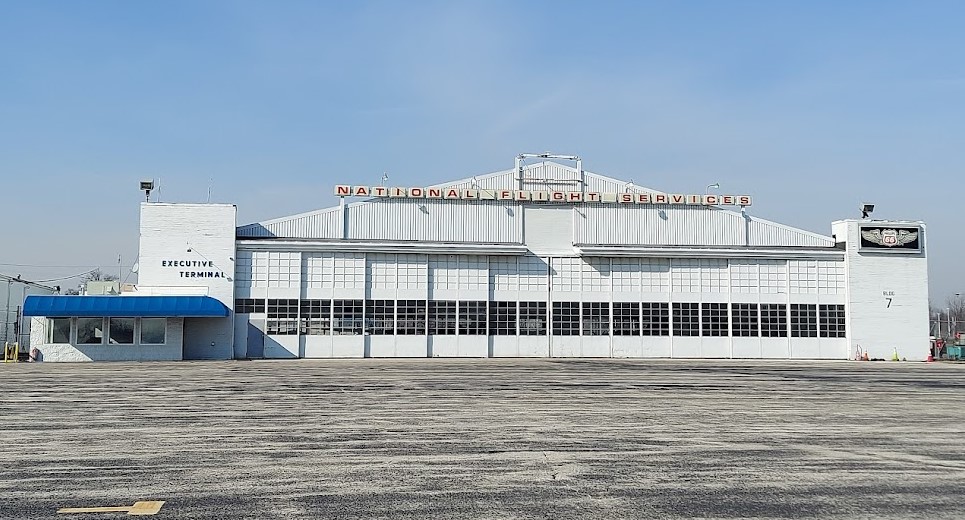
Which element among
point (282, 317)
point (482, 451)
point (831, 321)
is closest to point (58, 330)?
point (282, 317)

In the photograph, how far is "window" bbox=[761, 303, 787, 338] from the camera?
47.5 m

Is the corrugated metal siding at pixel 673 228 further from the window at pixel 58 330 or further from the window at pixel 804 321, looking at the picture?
the window at pixel 58 330

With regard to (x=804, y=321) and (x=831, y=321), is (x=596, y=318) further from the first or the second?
(x=831, y=321)

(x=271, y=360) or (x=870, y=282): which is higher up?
(x=870, y=282)

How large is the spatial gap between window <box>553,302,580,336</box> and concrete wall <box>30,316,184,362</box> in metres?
20.5

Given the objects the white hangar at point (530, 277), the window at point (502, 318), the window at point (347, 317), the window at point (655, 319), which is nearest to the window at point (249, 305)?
the white hangar at point (530, 277)

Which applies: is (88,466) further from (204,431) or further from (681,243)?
(681,243)

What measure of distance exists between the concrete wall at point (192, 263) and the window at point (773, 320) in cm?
3030

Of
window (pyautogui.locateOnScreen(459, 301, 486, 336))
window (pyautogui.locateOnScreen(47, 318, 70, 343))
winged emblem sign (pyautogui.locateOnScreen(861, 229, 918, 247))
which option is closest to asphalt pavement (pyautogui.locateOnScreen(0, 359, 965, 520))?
window (pyautogui.locateOnScreen(47, 318, 70, 343))

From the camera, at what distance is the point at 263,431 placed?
48.7 feet

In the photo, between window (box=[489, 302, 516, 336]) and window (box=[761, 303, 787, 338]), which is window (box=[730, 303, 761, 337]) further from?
window (box=[489, 302, 516, 336])

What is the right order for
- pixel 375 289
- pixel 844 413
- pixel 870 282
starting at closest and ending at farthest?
pixel 844 413 < pixel 375 289 < pixel 870 282

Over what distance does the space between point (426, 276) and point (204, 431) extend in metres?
31.3

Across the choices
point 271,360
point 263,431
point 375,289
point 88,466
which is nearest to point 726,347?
point 375,289
